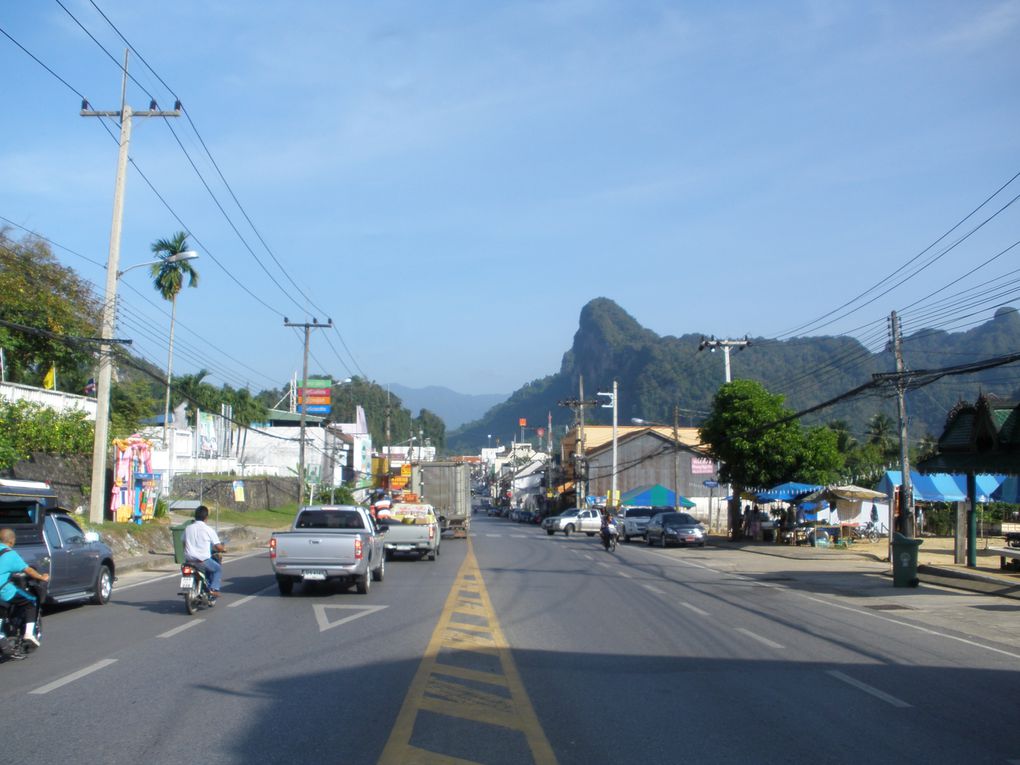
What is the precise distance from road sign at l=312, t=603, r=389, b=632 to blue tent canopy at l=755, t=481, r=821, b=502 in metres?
29.2

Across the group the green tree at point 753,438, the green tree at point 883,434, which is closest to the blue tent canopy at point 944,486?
the green tree at point 753,438

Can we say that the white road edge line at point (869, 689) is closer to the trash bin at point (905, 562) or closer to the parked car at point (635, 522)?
the trash bin at point (905, 562)

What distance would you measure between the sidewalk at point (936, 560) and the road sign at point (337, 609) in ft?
46.6

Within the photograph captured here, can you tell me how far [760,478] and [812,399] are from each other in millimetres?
79672

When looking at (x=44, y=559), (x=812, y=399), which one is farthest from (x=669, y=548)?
(x=812, y=399)

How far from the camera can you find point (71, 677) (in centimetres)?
1030

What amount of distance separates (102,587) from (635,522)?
122 ft

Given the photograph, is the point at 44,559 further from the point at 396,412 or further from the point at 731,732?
the point at 396,412

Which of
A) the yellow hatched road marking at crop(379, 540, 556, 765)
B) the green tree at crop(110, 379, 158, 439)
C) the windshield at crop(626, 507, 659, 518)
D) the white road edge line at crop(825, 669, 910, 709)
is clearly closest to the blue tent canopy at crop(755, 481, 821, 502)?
the windshield at crop(626, 507, 659, 518)

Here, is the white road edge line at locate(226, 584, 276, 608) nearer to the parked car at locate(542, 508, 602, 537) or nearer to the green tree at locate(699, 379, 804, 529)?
the green tree at locate(699, 379, 804, 529)

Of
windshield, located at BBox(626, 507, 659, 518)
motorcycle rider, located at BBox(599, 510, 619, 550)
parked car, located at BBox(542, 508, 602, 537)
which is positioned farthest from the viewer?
parked car, located at BBox(542, 508, 602, 537)

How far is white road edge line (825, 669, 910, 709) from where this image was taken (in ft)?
31.1

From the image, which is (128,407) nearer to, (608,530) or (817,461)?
(608,530)

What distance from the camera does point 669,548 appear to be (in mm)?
43562
